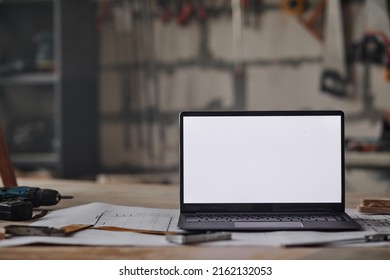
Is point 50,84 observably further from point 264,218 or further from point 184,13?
point 264,218

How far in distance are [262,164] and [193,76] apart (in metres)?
2.26

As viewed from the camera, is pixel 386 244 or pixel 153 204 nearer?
pixel 386 244

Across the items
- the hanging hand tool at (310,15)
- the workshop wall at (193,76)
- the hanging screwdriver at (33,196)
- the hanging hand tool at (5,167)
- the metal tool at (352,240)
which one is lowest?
the metal tool at (352,240)

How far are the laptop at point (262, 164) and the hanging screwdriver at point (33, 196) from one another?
306 millimetres

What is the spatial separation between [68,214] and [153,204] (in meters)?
0.21

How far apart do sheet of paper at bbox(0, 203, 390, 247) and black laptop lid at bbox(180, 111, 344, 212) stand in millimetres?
74

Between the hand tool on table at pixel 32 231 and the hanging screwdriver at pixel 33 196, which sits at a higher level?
the hanging screwdriver at pixel 33 196

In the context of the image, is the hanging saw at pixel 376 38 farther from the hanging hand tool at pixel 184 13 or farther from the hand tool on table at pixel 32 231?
the hand tool on table at pixel 32 231

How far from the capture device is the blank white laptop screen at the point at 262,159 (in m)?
1.13

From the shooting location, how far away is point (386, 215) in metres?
1.18

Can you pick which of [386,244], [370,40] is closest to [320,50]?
[370,40]

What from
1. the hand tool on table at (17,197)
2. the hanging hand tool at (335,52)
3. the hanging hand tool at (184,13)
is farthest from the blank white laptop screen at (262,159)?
the hanging hand tool at (184,13)

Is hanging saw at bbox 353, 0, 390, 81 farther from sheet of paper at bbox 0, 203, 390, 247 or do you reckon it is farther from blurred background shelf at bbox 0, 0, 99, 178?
sheet of paper at bbox 0, 203, 390, 247

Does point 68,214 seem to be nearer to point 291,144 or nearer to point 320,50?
point 291,144
